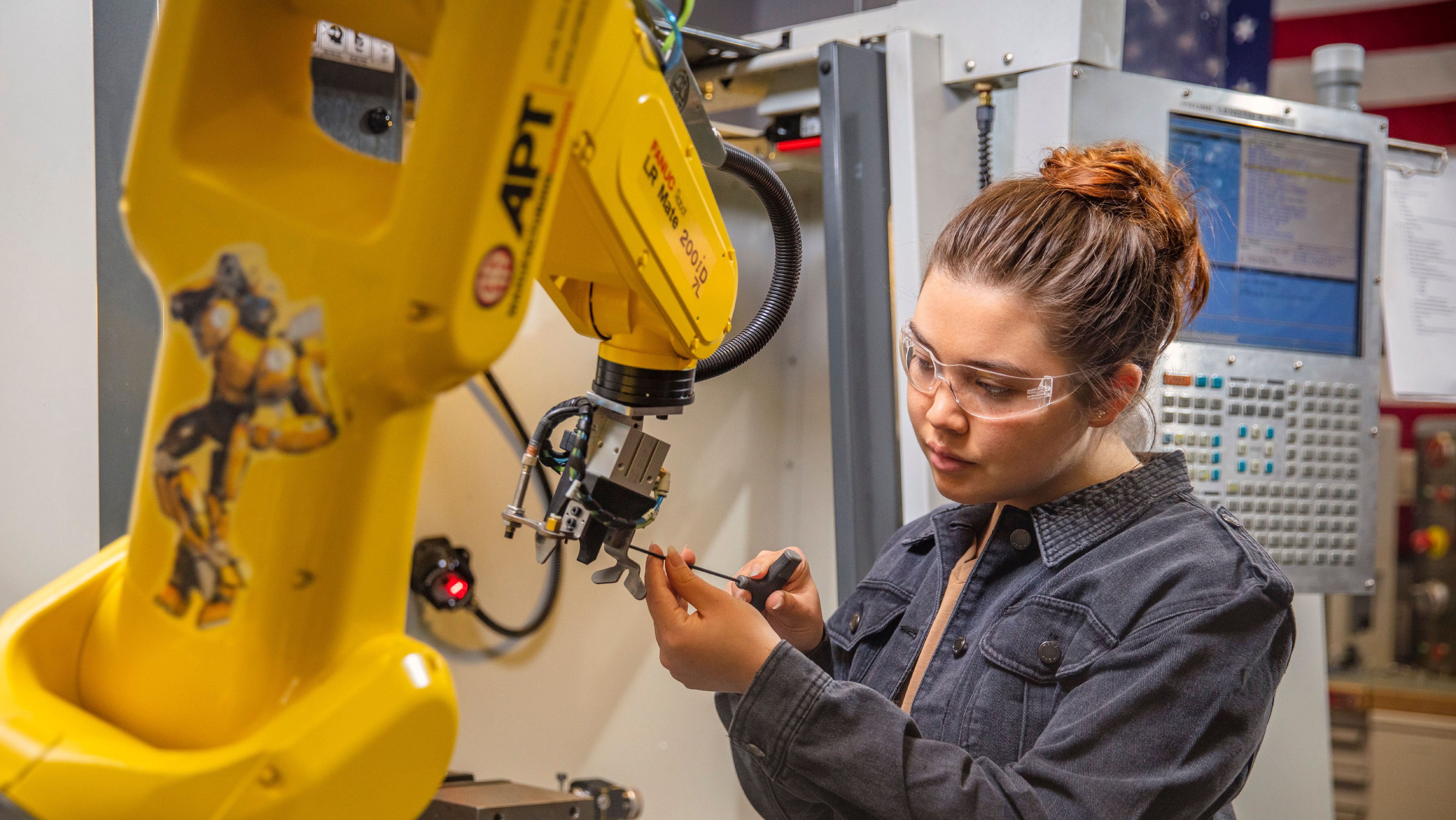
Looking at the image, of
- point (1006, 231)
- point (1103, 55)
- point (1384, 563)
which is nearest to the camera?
point (1006, 231)

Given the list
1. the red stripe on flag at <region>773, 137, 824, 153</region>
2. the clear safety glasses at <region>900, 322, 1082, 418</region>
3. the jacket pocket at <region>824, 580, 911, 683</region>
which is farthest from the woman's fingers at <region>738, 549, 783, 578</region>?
the red stripe on flag at <region>773, 137, 824, 153</region>

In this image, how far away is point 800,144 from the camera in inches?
70.6

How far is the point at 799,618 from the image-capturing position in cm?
122

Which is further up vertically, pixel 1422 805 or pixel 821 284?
pixel 821 284

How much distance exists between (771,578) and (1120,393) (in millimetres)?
392

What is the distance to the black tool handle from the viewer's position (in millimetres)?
1111

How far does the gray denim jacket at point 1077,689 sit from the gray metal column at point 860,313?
1.68 feet

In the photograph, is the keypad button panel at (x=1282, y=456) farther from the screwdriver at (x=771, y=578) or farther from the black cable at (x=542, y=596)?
the black cable at (x=542, y=596)

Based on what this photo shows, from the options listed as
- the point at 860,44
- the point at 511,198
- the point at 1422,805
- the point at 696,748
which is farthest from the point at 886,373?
the point at 1422,805

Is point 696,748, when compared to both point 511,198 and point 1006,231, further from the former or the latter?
point 511,198

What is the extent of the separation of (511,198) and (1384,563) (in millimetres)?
3892

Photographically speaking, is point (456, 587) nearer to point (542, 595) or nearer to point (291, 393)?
point (542, 595)

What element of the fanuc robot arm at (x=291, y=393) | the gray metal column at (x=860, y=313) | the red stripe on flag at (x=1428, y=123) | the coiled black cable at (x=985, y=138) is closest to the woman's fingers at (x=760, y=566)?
the gray metal column at (x=860, y=313)

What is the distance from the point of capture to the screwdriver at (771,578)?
111cm
